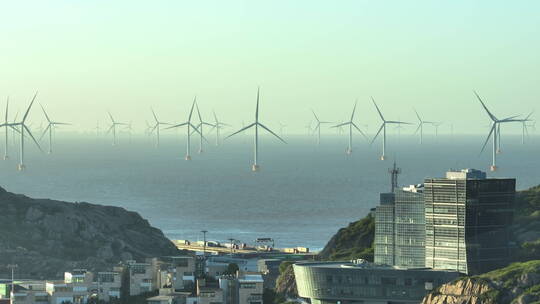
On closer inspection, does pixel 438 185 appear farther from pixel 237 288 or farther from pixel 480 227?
pixel 237 288

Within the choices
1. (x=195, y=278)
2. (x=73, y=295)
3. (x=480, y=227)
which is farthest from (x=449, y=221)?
(x=73, y=295)

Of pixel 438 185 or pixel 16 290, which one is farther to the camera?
pixel 438 185

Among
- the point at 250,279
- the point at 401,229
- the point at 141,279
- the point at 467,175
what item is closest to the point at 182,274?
the point at 141,279

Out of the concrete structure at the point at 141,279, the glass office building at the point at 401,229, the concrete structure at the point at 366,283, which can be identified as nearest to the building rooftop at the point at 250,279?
the concrete structure at the point at 141,279

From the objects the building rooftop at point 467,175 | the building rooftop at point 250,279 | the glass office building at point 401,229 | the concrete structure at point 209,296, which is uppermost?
the building rooftop at point 467,175

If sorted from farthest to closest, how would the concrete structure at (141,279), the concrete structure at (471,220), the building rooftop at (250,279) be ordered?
the concrete structure at (471,220), the concrete structure at (141,279), the building rooftop at (250,279)

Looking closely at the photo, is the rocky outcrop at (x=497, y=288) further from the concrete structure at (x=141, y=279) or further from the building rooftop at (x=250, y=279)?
A: the concrete structure at (x=141, y=279)

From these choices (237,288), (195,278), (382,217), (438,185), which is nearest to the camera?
(237,288)
